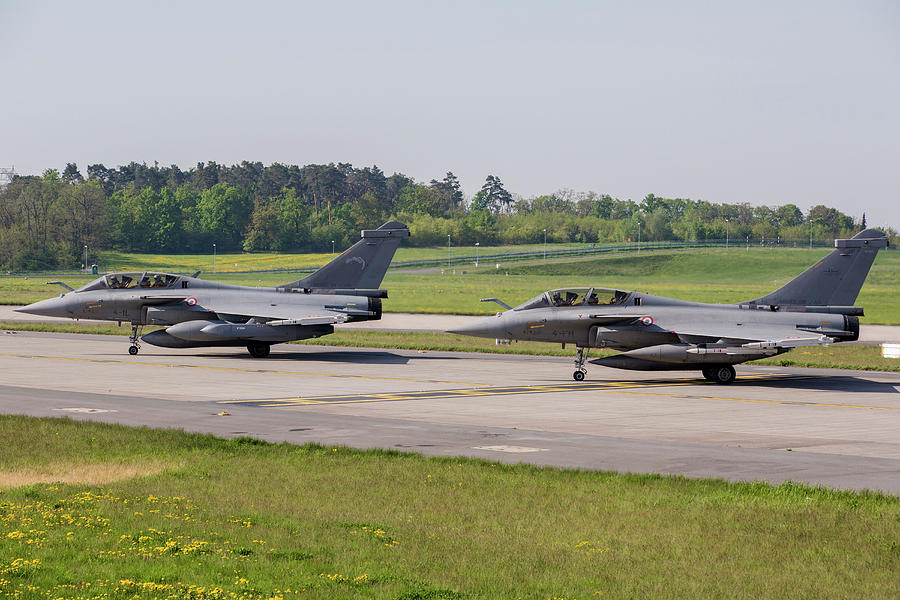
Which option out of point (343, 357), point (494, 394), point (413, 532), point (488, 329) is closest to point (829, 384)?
point (488, 329)

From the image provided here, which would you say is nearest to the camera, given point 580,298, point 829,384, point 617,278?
point 829,384

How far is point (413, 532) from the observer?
11.6m

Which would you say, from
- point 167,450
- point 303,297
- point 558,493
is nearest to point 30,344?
point 303,297

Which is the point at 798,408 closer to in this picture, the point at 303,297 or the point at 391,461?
the point at 391,461

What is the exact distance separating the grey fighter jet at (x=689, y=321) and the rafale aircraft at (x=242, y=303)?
818 cm

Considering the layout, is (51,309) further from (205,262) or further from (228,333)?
(205,262)

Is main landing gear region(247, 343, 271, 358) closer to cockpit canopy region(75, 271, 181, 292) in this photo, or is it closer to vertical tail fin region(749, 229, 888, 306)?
cockpit canopy region(75, 271, 181, 292)

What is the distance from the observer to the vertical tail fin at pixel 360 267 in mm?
40062

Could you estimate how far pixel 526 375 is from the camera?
33.1 m

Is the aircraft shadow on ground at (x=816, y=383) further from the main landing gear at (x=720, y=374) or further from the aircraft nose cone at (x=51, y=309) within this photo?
the aircraft nose cone at (x=51, y=309)

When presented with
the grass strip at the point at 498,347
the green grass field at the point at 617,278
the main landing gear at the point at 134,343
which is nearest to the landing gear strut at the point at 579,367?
the grass strip at the point at 498,347

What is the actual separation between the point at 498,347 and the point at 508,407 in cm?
1932

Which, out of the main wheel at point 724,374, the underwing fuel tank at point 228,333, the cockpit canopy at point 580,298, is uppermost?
the cockpit canopy at point 580,298

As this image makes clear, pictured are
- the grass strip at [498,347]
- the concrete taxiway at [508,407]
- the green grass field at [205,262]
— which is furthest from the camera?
the green grass field at [205,262]
